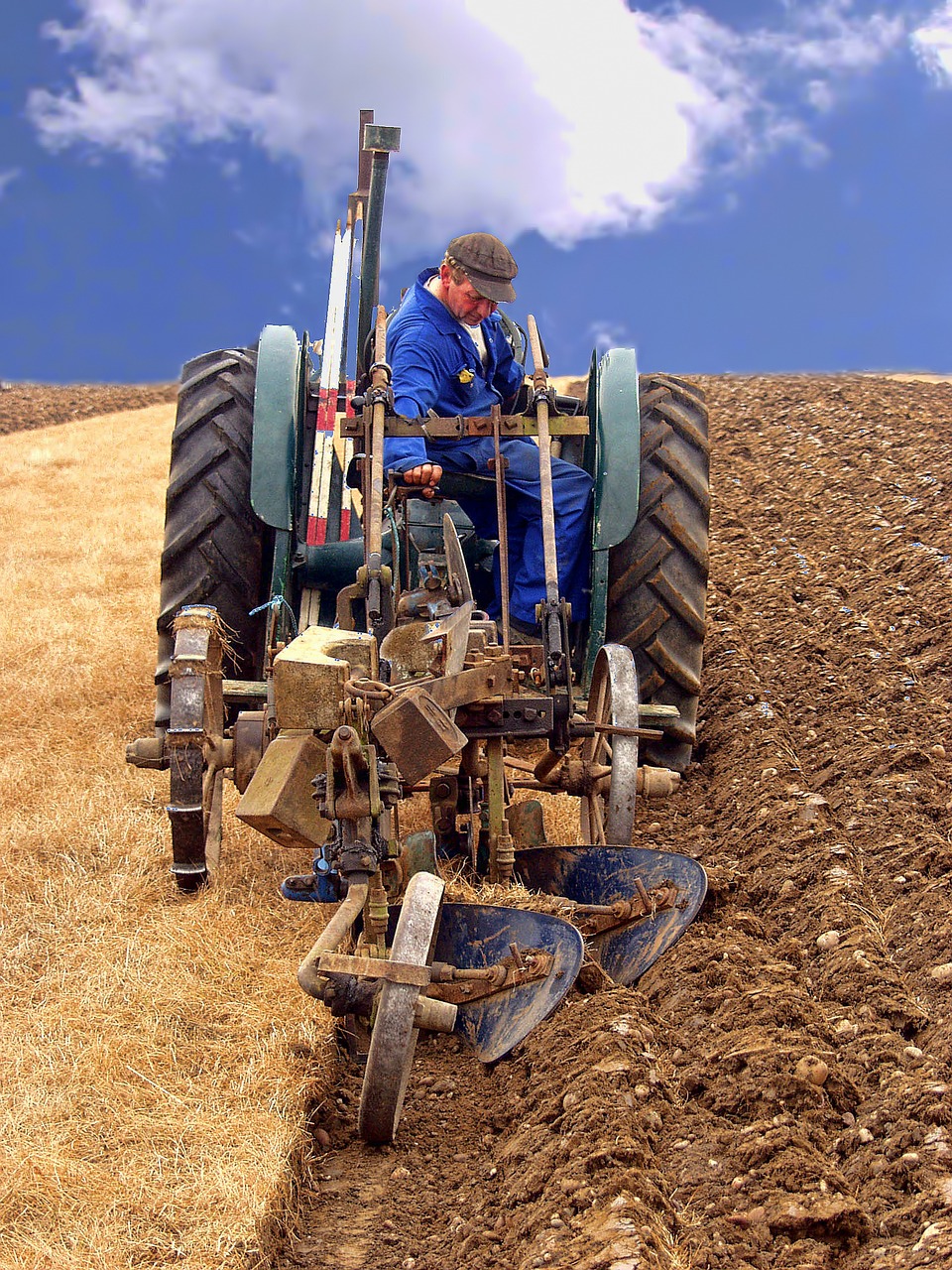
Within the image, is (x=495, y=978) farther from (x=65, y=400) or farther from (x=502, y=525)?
(x=65, y=400)

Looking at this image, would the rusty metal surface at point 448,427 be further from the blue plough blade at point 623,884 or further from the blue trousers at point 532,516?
the blue plough blade at point 623,884

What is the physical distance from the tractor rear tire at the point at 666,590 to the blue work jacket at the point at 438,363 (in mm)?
683

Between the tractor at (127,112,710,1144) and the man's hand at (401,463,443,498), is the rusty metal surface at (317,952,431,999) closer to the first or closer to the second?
the tractor at (127,112,710,1144)

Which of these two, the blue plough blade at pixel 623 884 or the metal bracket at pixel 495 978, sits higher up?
the blue plough blade at pixel 623 884

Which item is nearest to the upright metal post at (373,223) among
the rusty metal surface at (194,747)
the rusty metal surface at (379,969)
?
the rusty metal surface at (194,747)

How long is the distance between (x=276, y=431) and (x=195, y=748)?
51.1 inches

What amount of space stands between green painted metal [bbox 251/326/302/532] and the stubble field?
116 centimetres

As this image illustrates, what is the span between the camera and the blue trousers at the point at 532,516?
4.91 m

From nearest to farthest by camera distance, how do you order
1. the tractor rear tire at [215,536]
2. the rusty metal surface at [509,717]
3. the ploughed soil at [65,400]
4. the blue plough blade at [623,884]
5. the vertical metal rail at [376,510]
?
the blue plough blade at [623,884] < the rusty metal surface at [509,717] < the vertical metal rail at [376,510] < the tractor rear tire at [215,536] < the ploughed soil at [65,400]

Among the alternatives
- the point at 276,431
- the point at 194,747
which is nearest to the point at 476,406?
the point at 276,431

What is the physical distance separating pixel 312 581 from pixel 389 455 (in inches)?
35.2

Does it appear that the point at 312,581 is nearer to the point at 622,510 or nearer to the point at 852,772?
the point at 622,510

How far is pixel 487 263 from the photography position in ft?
16.2

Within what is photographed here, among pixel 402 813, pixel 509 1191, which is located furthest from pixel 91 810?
pixel 509 1191
